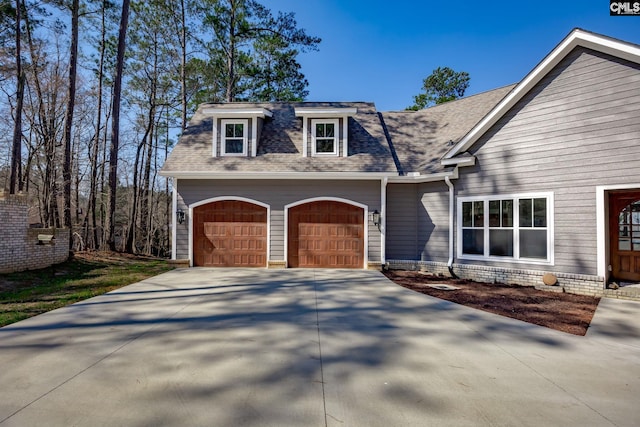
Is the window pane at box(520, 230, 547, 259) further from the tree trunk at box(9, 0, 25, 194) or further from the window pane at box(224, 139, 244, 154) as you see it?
the tree trunk at box(9, 0, 25, 194)

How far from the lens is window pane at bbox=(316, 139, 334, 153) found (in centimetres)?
1112

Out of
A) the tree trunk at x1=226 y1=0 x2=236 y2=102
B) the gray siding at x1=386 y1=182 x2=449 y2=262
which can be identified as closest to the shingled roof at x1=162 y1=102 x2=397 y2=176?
the gray siding at x1=386 y1=182 x2=449 y2=262

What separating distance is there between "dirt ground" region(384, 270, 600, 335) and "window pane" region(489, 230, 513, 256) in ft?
2.99

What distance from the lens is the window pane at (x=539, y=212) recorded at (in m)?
7.90

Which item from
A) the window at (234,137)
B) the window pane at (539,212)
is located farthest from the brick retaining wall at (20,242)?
the window pane at (539,212)

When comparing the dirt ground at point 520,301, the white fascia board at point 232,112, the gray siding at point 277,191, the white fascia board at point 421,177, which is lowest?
the dirt ground at point 520,301

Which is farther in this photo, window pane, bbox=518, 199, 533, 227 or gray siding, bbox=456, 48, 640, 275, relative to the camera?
window pane, bbox=518, 199, 533, 227

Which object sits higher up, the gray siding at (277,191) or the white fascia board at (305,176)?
the white fascia board at (305,176)

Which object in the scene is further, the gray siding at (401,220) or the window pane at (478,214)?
the gray siding at (401,220)

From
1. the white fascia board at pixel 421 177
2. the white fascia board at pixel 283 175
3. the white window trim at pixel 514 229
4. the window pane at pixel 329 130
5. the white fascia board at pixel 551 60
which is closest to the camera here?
the white fascia board at pixel 551 60

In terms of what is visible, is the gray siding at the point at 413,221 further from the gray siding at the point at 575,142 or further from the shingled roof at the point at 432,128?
the gray siding at the point at 575,142

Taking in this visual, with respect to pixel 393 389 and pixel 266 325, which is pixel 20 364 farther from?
pixel 393 389

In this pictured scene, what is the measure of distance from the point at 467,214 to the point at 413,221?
1.84 meters

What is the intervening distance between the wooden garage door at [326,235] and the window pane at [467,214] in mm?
3036
